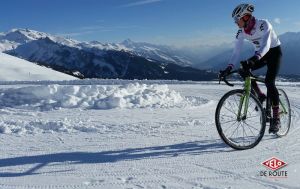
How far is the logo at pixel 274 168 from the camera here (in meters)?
5.41

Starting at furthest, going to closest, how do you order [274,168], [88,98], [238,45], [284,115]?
[88,98], [284,115], [238,45], [274,168]

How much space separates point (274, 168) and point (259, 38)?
2.44m

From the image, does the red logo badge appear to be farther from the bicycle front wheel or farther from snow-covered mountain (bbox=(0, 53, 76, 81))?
snow-covered mountain (bbox=(0, 53, 76, 81))

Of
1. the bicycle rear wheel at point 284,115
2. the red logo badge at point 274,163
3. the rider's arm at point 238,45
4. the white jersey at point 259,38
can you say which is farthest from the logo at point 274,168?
the rider's arm at point 238,45

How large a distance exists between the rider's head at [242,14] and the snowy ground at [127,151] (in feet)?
7.01

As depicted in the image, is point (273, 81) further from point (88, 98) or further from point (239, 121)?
point (88, 98)

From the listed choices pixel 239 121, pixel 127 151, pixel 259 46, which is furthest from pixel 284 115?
pixel 127 151

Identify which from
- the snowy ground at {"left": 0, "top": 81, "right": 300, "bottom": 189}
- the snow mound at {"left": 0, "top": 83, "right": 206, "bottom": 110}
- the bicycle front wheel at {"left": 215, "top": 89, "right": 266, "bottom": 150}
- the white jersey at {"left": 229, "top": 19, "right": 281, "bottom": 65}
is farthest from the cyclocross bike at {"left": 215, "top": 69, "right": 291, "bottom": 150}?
the snow mound at {"left": 0, "top": 83, "right": 206, "bottom": 110}

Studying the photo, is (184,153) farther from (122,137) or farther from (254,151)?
(122,137)

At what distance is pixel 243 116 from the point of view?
7262 mm

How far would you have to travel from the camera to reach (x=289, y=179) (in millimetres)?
5211

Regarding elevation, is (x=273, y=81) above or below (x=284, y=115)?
above

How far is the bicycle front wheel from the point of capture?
696 cm

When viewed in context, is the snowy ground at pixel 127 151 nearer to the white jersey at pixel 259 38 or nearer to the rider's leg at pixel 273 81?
the rider's leg at pixel 273 81
